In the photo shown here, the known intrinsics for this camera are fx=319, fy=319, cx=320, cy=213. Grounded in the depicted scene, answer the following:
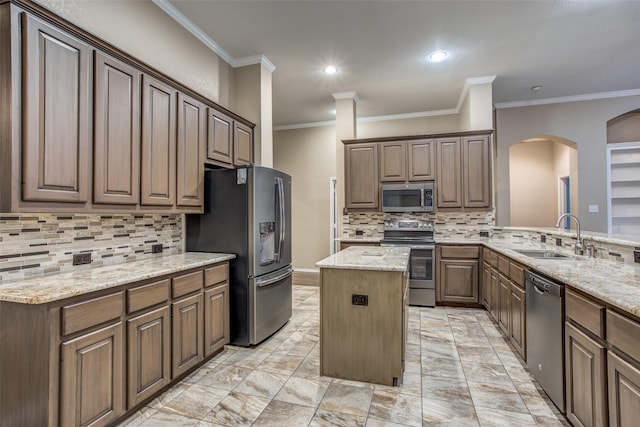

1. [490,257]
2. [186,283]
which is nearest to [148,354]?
[186,283]

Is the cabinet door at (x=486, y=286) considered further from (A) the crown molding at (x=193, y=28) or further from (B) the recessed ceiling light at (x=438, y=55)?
(A) the crown molding at (x=193, y=28)

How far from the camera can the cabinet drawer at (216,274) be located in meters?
2.60

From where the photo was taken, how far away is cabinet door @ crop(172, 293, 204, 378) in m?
2.26

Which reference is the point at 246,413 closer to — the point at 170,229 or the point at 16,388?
the point at 16,388

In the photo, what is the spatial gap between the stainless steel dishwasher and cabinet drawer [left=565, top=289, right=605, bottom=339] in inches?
3.7

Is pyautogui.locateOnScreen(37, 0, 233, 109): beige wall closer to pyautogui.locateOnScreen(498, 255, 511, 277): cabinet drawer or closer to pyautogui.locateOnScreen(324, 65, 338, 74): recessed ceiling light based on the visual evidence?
pyautogui.locateOnScreen(324, 65, 338, 74): recessed ceiling light

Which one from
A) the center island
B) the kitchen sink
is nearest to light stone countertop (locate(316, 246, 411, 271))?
the center island

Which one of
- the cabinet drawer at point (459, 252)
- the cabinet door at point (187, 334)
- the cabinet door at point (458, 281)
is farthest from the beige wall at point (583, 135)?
the cabinet door at point (187, 334)

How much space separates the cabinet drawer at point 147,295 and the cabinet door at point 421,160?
370 centimetres

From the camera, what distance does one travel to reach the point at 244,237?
293 cm

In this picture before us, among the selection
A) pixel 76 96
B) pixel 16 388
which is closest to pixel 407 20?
pixel 76 96

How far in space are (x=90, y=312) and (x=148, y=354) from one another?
0.54m

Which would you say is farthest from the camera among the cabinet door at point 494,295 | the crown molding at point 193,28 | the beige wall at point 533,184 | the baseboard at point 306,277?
the beige wall at point 533,184

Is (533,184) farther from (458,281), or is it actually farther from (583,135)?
(458,281)
